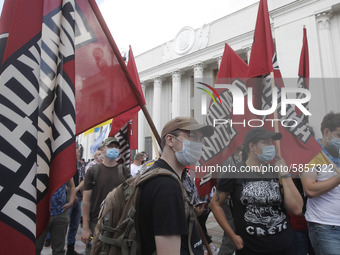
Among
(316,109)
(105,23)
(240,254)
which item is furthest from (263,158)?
(316,109)

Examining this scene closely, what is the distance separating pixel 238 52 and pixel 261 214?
19052 millimetres

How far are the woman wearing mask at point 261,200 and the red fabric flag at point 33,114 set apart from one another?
4.96ft

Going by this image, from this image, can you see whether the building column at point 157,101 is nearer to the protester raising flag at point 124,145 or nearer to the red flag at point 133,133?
the red flag at point 133,133

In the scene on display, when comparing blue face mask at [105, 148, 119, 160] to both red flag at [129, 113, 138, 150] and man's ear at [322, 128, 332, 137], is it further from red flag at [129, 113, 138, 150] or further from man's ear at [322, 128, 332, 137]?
man's ear at [322, 128, 332, 137]

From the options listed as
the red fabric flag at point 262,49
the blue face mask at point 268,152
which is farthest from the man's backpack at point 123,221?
the red fabric flag at point 262,49

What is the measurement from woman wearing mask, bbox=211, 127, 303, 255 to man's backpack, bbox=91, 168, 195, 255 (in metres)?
0.97

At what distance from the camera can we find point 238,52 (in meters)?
19.3

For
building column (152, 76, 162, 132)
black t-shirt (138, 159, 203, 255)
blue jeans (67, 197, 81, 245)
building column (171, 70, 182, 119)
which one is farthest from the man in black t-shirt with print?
building column (152, 76, 162, 132)

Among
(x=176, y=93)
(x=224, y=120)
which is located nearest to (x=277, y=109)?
(x=224, y=120)

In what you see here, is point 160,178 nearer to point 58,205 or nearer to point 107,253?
point 107,253

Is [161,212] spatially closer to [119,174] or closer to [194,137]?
[194,137]

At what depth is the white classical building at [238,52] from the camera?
12.8 m

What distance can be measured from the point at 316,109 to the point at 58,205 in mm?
12705

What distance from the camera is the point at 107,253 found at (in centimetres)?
139
